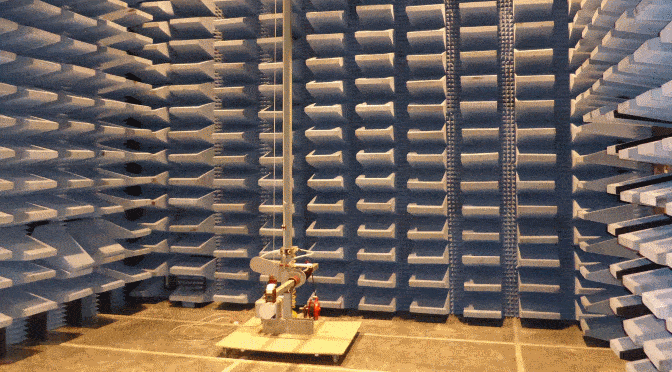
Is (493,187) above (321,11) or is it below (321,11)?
below

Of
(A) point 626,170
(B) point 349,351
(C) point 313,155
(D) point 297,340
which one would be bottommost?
(B) point 349,351

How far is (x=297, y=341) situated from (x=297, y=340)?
1.2 inches

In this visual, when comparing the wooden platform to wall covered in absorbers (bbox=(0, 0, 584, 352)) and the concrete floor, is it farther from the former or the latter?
wall covered in absorbers (bbox=(0, 0, 584, 352))

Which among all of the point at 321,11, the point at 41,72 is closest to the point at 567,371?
the point at 321,11

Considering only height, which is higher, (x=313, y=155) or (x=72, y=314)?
(x=313, y=155)

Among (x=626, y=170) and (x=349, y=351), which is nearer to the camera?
(x=349, y=351)

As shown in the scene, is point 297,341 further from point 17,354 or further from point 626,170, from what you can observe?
point 626,170

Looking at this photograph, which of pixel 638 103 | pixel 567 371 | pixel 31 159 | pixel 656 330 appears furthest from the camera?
pixel 31 159

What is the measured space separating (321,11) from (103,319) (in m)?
4.32

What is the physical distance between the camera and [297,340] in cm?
503

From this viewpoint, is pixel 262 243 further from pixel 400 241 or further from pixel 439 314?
pixel 439 314

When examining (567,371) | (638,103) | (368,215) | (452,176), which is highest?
(638,103)

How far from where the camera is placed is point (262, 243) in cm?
679

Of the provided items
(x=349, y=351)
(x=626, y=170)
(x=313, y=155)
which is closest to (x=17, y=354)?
(x=349, y=351)
